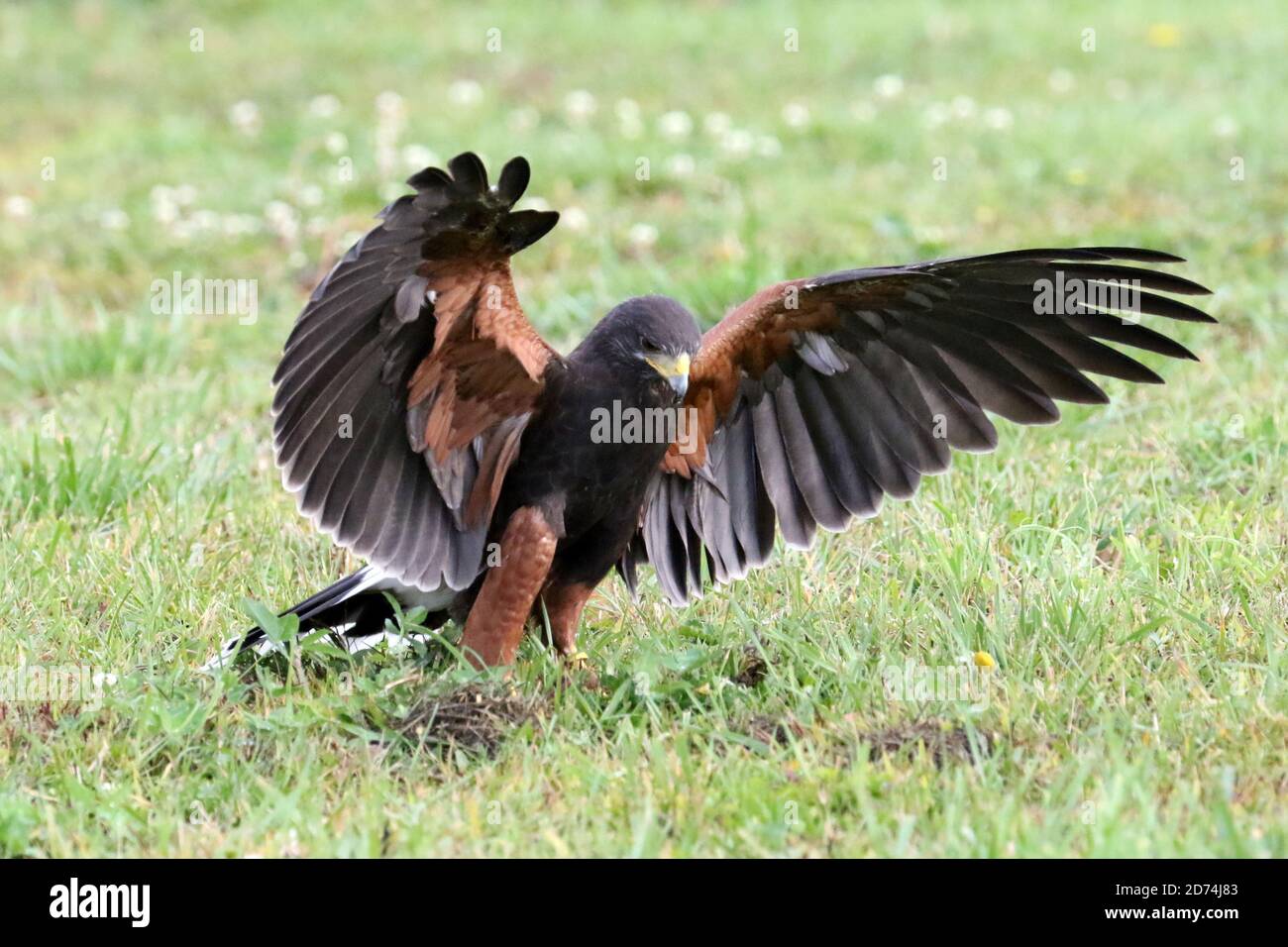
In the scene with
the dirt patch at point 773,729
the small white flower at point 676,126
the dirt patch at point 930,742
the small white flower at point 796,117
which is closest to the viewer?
the dirt patch at point 930,742

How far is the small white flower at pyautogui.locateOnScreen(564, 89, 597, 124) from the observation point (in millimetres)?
9773

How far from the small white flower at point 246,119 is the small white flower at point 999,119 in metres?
4.46

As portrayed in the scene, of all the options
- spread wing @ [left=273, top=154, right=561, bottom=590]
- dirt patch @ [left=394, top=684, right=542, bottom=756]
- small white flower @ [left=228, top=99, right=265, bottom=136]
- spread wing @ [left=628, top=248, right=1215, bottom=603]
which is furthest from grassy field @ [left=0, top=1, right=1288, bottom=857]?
spread wing @ [left=273, top=154, right=561, bottom=590]

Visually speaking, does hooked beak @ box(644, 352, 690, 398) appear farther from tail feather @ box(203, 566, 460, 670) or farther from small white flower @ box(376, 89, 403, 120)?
small white flower @ box(376, 89, 403, 120)

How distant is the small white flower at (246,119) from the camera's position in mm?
10016

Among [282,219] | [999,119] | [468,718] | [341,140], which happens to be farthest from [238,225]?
[468,718]

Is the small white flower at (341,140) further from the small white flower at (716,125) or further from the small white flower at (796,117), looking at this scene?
the small white flower at (796,117)

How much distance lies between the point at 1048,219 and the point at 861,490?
4.09 metres

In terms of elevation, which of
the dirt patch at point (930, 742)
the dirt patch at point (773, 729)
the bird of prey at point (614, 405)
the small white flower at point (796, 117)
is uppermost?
the small white flower at point (796, 117)

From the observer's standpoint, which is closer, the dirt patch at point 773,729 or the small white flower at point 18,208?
the dirt patch at point 773,729

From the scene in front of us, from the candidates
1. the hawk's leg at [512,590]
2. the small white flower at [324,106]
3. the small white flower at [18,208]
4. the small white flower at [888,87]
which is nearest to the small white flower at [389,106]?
the small white flower at [324,106]

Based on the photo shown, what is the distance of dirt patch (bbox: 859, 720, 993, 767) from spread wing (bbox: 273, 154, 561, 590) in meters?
1.18

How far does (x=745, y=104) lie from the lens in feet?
34.0
